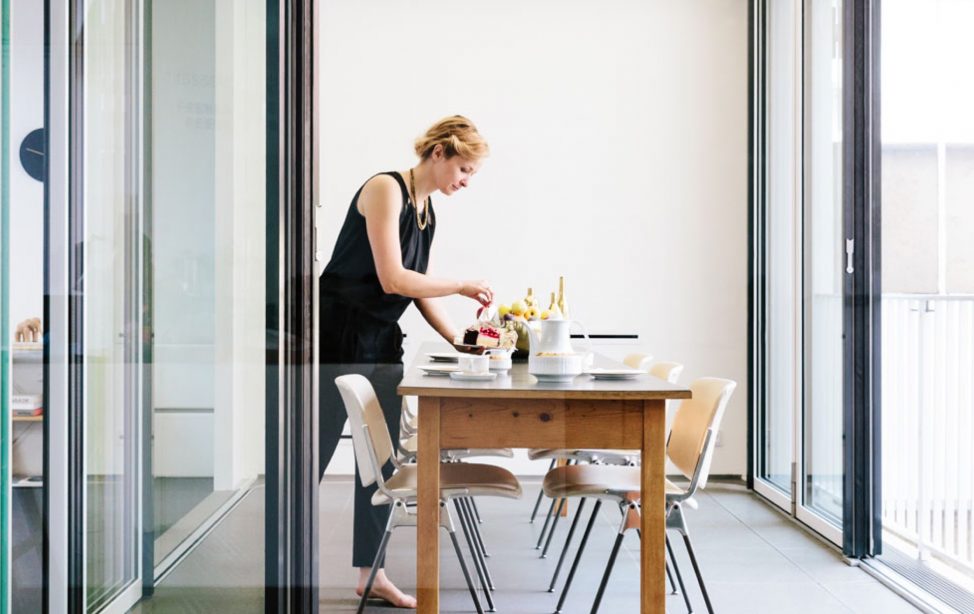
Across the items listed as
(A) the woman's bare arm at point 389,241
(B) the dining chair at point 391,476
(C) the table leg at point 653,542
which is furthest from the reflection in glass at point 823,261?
(A) the woman's bare arm at point 389,241

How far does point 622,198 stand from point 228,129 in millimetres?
1057

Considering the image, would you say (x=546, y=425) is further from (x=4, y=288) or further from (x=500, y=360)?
(x=4, y=288)

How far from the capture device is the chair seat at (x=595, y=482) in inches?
86.7

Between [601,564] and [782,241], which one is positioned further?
[782,241]

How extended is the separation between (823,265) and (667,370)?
39.7 inches

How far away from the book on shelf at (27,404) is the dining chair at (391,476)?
1.03 metres

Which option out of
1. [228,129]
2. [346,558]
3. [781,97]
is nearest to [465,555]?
[346,558]

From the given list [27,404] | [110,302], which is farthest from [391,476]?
[27,404]

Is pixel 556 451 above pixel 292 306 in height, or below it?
below

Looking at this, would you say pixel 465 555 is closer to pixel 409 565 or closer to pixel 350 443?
pixel 409 565

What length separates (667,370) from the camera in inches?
87.4

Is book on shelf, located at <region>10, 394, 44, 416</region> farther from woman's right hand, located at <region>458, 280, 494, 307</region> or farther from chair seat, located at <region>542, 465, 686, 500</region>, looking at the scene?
chair seat, located at <region>542, 465, 686, 500</region>

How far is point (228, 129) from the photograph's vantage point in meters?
1.74

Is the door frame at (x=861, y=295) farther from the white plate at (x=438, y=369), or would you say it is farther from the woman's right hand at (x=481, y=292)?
the white plate at (x=438, y=369)
